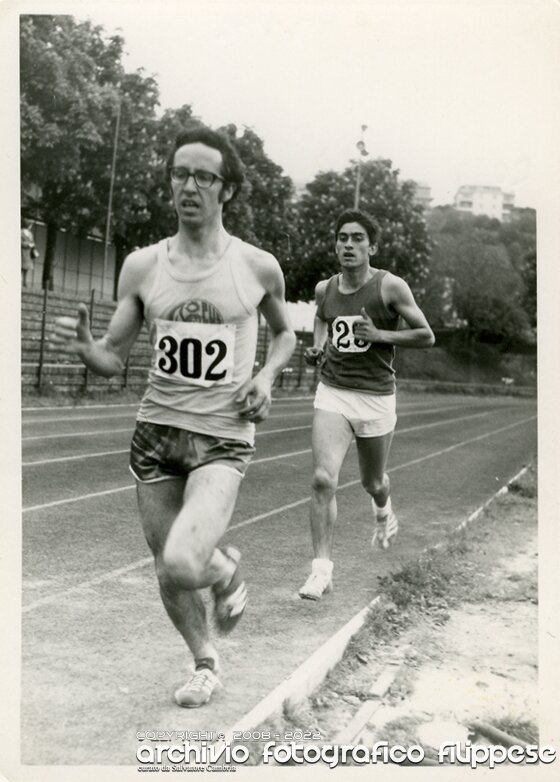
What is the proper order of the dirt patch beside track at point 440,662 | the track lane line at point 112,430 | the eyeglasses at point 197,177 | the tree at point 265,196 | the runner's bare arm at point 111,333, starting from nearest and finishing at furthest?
1. the runner's bare arm at point 111,333
2. the eyeglasses at point 197,177
3. the dirt patch beside track at point 440,662
4. the tree at point 265,196
5. the track lane line at point 112,430

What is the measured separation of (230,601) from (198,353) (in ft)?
3.38

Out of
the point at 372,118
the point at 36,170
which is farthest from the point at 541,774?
the point at 36,170

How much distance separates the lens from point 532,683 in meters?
4.07

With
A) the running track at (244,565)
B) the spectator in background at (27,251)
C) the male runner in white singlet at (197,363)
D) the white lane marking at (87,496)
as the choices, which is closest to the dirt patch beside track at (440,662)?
the running track at (244,565)

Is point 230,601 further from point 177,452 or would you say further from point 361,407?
point 361,407

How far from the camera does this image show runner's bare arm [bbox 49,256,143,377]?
3.27 m

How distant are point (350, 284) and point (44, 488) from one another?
9.29 ft

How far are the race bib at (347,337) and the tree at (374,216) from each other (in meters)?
0.20

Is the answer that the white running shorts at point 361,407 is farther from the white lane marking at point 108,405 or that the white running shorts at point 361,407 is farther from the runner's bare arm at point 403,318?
the runner's bare arm at point 403,318

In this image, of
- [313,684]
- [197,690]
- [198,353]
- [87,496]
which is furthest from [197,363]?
[87,496]

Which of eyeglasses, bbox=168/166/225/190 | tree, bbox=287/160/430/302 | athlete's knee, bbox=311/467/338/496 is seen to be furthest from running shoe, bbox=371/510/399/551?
eyeglasses, bbox=168/166/225/190

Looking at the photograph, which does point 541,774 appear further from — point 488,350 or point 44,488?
point 44,488

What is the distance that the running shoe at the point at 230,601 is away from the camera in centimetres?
377

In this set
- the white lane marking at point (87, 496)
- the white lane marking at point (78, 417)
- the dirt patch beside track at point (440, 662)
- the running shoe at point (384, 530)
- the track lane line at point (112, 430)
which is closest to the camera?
the dirt patch beside track at point (440, 662)
